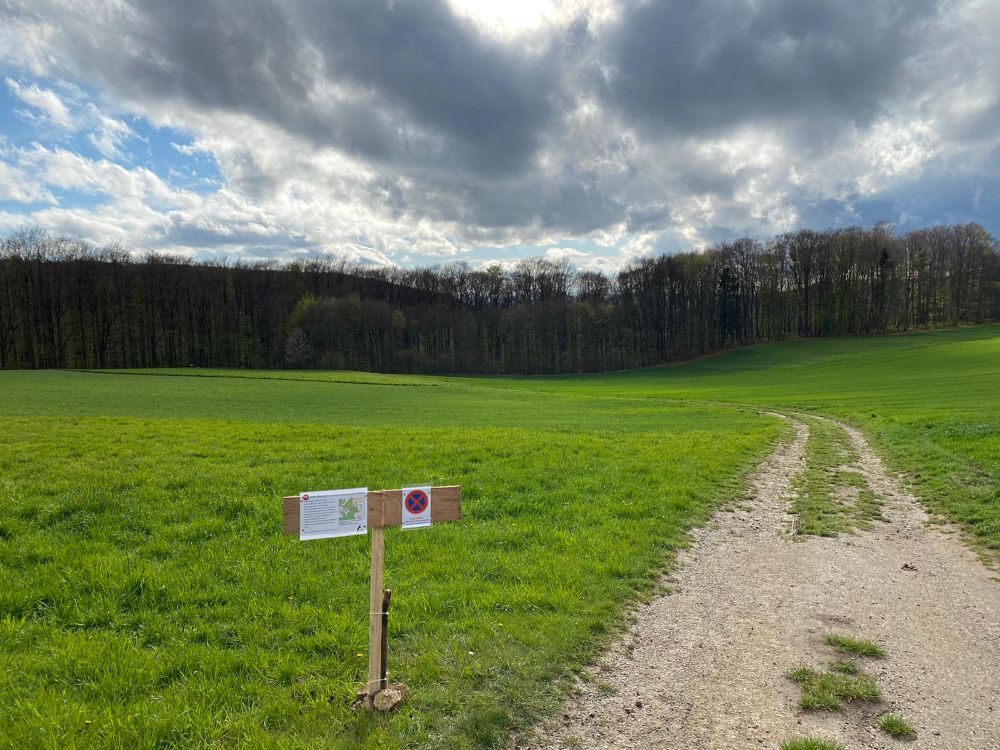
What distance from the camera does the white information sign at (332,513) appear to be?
4055 millimetres

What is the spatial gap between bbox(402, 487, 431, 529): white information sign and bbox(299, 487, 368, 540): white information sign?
32 cm

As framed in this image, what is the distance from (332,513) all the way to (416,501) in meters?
0.66

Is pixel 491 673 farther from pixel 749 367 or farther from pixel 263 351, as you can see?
pixel 263 351

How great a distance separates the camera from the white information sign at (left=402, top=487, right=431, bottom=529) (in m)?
4.30

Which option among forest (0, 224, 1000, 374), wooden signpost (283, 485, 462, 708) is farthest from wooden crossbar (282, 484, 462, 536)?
forest (0, 224, 1000, 374)

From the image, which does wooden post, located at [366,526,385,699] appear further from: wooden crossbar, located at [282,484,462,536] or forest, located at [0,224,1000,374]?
forest, located at [0,224,1000,374]

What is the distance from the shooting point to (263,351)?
98.9 m

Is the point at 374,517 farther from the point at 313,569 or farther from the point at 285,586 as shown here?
the point at 313,569

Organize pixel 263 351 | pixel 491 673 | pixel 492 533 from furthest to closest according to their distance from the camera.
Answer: pixel 263 351 < pixel 492 533 < pixel 491 673

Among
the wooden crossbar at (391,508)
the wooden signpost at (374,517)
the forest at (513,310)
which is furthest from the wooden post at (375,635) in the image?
the forest at (513,310)

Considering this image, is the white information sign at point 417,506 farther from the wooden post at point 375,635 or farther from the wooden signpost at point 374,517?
the wooden post at point 375,635

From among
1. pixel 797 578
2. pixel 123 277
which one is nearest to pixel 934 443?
A: pixel 797 578

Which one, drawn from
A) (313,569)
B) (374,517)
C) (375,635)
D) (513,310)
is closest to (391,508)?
(374,517)

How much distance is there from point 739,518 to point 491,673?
22.6 feet
